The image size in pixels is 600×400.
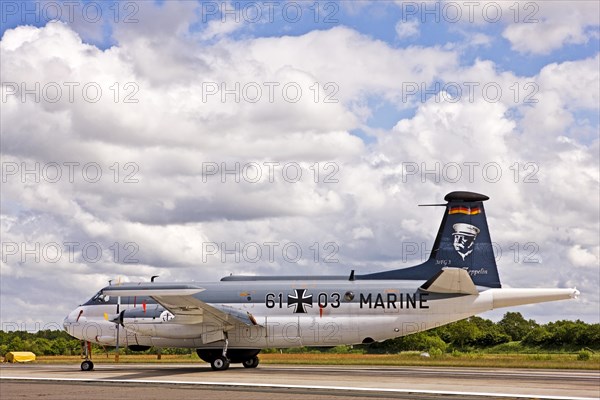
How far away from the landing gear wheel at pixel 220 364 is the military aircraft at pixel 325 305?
42 mm

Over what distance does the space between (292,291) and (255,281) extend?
2166 millimetres

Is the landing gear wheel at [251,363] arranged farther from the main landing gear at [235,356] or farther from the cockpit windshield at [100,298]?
the cockpit windshield at [100,298]

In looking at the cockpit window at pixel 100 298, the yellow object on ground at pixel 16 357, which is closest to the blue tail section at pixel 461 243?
the cockpit window at pixel 100 298

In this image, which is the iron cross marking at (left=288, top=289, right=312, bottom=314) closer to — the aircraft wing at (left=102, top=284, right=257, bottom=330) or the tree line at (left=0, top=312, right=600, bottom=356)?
the aircraft wing at (left=102, top=284, right=257, bottom=330)

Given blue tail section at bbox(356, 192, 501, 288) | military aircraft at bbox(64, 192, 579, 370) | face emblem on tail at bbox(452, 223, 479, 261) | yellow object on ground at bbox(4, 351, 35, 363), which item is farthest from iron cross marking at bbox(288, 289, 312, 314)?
yellow object on ground at bbox(4, 351, 35, 363)

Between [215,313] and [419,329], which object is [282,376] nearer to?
[215,313]

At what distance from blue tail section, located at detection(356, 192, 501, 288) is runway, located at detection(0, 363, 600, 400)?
6.90m

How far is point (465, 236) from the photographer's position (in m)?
34.3

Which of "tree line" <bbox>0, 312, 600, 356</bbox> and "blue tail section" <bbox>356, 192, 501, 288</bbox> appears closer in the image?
"blue tail section" <bbox>356, 192, 501, 288</bbox>

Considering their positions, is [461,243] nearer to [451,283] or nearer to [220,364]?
[451,283]

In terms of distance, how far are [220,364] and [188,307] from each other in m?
3.00

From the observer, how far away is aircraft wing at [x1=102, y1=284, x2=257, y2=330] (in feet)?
96.8

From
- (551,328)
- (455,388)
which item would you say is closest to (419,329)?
(455,388)

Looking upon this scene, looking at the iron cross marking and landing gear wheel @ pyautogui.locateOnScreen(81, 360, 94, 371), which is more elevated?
the iron cross marking
